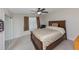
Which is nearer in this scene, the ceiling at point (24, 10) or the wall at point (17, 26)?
the ceiling at point (24, 10)

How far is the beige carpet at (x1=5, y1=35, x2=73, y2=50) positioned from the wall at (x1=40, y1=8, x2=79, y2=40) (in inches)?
5.7

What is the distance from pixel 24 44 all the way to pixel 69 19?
0.97m

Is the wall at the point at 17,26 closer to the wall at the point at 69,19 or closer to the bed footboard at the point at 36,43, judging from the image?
the bed footboard at the point at 36,43

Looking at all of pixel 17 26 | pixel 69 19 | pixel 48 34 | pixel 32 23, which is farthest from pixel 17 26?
pixel 69 19

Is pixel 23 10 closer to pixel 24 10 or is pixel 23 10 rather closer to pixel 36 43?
pixel 24 10

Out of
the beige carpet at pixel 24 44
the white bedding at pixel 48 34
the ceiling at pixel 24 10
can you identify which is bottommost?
the beige carpet at pixel 24 44

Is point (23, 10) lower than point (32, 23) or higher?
higher

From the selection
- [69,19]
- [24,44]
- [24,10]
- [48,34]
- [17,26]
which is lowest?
[24,44]

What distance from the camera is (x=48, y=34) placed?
141 cm

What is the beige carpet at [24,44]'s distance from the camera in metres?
1.37

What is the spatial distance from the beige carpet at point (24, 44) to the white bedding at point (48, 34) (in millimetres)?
162

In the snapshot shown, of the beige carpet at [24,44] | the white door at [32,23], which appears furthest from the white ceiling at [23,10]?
A: the beige carpet at [24,44]
